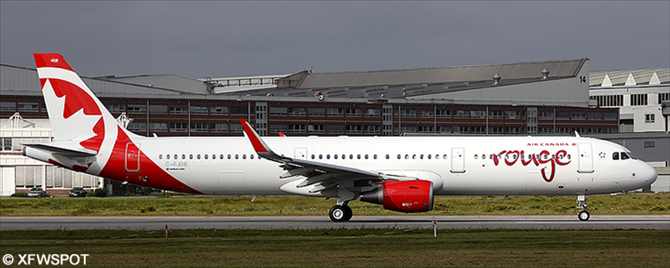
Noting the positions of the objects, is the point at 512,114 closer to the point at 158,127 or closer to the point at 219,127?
the point at 219,127

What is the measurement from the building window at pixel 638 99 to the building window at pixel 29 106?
106 metres

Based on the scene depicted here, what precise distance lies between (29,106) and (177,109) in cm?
1920

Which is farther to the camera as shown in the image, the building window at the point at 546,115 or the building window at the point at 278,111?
the building window at the point at 546,115

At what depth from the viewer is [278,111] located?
9912 centimetres

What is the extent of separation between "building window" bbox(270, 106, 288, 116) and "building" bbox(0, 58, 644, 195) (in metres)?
0.14

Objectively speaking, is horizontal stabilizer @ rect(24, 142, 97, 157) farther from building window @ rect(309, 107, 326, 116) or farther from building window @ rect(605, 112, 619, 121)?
building window @ rect(605, 112, 619, 121)

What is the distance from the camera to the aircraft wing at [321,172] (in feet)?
87.0

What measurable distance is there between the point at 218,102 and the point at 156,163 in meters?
67.5

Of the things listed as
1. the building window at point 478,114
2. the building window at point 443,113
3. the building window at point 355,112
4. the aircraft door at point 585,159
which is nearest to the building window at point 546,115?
the building window at point 478,114

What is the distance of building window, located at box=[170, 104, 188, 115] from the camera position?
95.8m

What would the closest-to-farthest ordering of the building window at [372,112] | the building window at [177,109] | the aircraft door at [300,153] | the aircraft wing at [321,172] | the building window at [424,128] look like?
the aircraft wing at [321,172] < the aircraft door at [300,153] < the building window at [177,109] < the building window at [372,112] < the building window at [424,128]

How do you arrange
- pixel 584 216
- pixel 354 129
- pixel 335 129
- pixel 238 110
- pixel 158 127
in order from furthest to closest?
pixel 354 129, pixel 335 129, pixel 238 110, pixel 158 127, pixel 584 216

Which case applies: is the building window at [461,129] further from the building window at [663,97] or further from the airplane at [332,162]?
the airplane at [332,162]

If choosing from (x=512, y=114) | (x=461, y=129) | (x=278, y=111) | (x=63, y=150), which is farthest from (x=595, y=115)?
(x=63, y=150)
